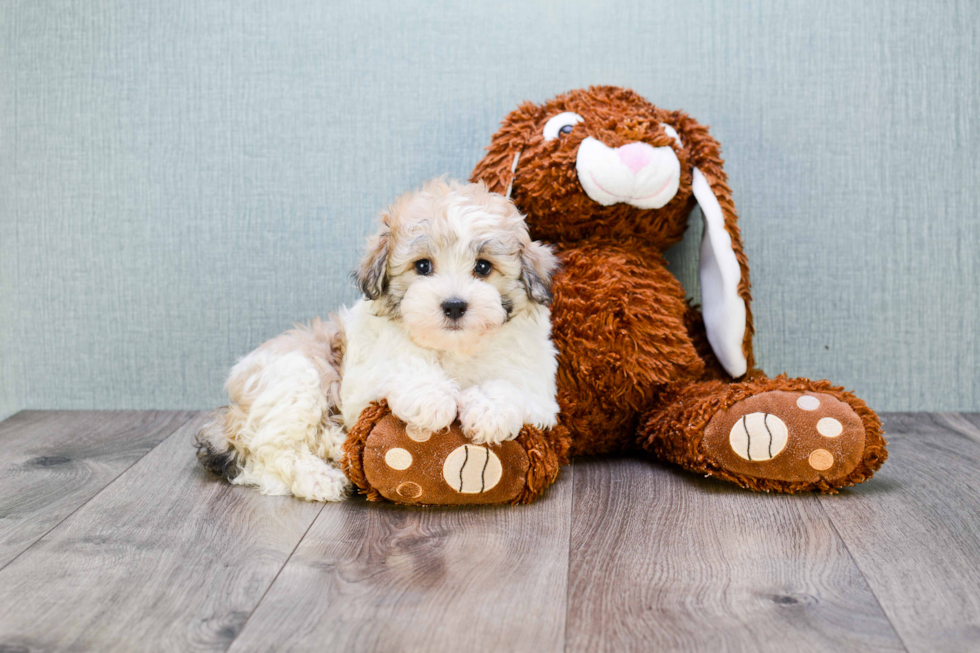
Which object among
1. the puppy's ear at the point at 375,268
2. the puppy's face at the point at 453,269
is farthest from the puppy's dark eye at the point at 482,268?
the puppy's ear at the point at 375,268

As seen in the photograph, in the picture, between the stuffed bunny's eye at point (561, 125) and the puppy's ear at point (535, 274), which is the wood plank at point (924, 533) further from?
the stuffed bunny's eye at point (561, 125)

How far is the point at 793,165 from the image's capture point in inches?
88.9

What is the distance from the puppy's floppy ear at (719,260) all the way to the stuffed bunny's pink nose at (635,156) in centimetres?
18

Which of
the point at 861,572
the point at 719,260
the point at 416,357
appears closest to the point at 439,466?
the point at 416,357

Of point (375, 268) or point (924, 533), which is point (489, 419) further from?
point (924, 533)

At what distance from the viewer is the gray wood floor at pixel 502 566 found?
113cm

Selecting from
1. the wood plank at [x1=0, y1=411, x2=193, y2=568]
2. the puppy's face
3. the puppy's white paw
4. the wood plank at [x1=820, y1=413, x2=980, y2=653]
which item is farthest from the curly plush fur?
the wood plank at [x1=0, y1=411, x2=193, y2=568]

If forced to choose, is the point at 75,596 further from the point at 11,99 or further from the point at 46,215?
the point at 11,99

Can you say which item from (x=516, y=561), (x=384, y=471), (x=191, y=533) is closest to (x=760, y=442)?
(x=516, y=561)

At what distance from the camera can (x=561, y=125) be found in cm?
195

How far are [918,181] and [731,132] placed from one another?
537 millimetres

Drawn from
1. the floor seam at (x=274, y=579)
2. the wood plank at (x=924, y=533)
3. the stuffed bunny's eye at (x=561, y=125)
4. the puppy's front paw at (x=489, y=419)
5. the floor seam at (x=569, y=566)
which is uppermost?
the stuffed bunny's eye at (x=561, y=125)

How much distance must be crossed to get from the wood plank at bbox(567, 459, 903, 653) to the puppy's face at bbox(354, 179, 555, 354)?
43 cm

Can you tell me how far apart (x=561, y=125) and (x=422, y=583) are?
115 cm
